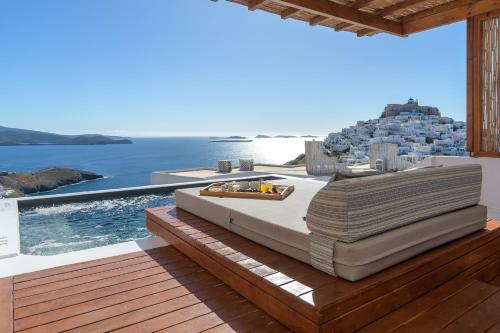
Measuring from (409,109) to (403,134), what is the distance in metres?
3.58

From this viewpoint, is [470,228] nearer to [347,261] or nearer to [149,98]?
[347,261]

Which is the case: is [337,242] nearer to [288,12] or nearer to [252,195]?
[252,195]

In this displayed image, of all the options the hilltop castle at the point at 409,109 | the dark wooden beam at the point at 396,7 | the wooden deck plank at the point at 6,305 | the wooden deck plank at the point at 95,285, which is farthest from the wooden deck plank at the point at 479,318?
the hilltop castle at the point at 409,109

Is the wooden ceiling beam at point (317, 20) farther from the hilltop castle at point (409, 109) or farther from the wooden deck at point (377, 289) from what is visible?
the hilltop castle at point (409, 109)

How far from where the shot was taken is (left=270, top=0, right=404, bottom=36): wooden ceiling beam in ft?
9.66

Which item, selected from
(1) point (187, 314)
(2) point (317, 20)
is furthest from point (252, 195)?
(2) point (317, 20)

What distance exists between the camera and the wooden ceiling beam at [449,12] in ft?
10.8

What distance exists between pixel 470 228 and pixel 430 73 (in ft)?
54.8

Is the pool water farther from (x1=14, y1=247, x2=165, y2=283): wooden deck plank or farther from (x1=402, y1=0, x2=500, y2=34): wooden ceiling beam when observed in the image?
(x1=402, y1=0, x2=500, y2=34): wooden ceiling beam

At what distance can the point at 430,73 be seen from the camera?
635 inches

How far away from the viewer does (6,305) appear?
1697 millimetres

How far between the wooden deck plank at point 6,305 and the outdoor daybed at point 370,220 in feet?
4.12

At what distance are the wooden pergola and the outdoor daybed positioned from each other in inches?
78.1

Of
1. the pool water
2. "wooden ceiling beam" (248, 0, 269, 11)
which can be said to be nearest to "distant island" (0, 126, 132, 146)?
the pool water
